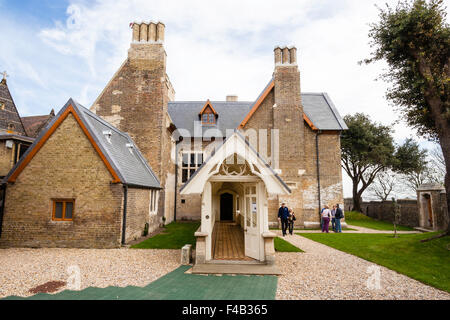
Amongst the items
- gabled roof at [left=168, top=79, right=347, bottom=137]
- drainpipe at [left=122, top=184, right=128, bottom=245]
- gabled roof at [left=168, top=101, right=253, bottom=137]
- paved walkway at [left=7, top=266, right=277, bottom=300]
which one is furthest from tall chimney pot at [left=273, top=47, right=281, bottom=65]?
paved walkway at [left=7, top=266, right=277, bottom=300]

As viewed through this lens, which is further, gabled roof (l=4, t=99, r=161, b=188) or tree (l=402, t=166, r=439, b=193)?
tree (l=402, t=166, r=439, b=193)

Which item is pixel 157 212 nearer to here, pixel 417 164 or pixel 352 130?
pixel 352 130

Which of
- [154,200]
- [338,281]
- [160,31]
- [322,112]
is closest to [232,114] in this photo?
[322,112]

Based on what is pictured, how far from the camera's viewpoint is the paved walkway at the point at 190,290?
17.3ft

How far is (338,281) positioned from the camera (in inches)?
260

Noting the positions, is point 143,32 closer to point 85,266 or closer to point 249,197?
point 249,197

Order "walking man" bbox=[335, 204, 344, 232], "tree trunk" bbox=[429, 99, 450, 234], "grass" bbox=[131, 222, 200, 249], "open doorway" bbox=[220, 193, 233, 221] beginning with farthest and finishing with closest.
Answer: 1. "open doorway" bbox=[220, 193, 233, 221]
2. "walking man" bbox=[335, 204, 344, 232]
3. "grass" bbox=[131, 222, 200, 249]
4. "tree trunk" bbox=[429, 99, 450, 234]

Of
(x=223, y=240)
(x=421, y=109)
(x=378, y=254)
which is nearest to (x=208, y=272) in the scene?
(x=223, y=240)

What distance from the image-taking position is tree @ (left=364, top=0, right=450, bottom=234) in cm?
991

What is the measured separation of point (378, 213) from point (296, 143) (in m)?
16.1

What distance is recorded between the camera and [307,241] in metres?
12.6

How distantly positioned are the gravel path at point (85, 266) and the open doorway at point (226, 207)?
38.4 feet

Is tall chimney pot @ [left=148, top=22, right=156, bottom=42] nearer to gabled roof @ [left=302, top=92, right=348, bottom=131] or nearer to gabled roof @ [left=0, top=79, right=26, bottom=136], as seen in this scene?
gabled roof @ [left=302, top=92, right=348, bottom=131]

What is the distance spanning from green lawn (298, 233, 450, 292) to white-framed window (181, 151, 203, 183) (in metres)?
12.5
